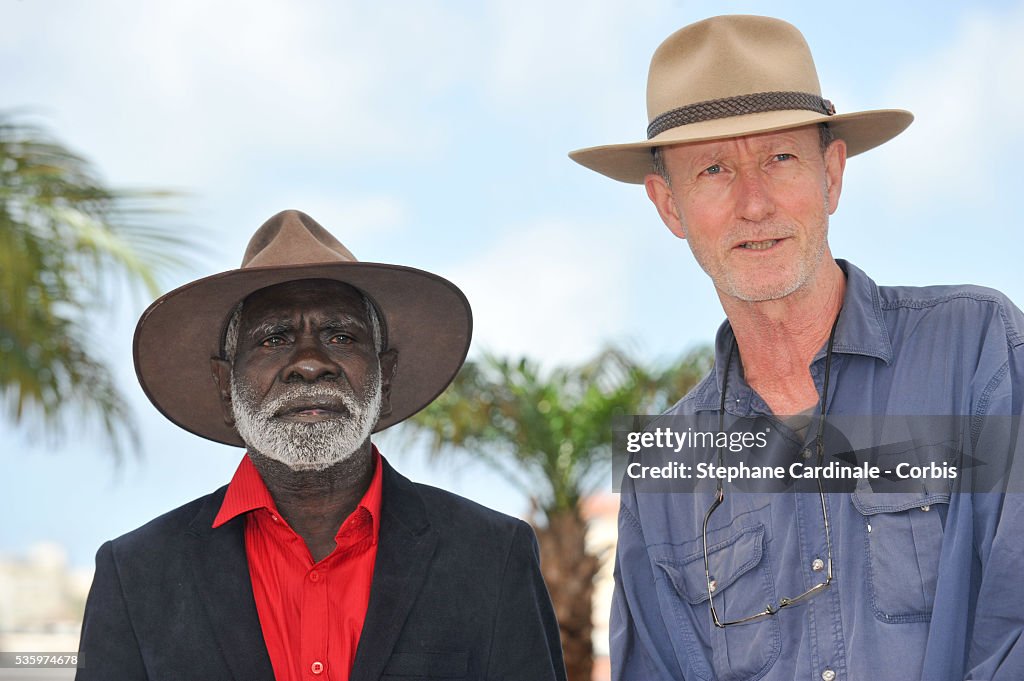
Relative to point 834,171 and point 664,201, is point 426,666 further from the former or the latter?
point 834,171

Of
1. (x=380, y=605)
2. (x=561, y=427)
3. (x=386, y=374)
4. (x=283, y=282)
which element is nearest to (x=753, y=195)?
(x=386, y=374)

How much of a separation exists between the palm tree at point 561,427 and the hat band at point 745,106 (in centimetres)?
579

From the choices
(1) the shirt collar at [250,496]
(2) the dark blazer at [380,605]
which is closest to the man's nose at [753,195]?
(2) the dark blazer at [380,605]

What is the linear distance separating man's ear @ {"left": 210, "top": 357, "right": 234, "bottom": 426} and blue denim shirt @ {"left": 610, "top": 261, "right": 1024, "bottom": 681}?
54.2 inches

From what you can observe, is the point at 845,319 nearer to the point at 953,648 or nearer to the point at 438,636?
the point at 953,648

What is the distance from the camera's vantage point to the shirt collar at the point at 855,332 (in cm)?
344

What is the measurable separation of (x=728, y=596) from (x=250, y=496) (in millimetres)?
1539

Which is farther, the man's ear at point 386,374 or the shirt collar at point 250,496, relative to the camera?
the man's ear at point 386,374

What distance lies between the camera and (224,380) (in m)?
3.88

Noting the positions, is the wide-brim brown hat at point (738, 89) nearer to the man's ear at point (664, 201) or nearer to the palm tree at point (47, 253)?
the man's ear at point (664, 201)

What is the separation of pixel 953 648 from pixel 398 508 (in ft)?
5.59

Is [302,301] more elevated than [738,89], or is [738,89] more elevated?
[738,89]

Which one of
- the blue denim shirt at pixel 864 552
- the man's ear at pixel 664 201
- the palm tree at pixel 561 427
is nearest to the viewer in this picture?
the blue denim shirt at pixel 864 552

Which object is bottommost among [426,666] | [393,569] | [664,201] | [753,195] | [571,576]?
[426,666]
